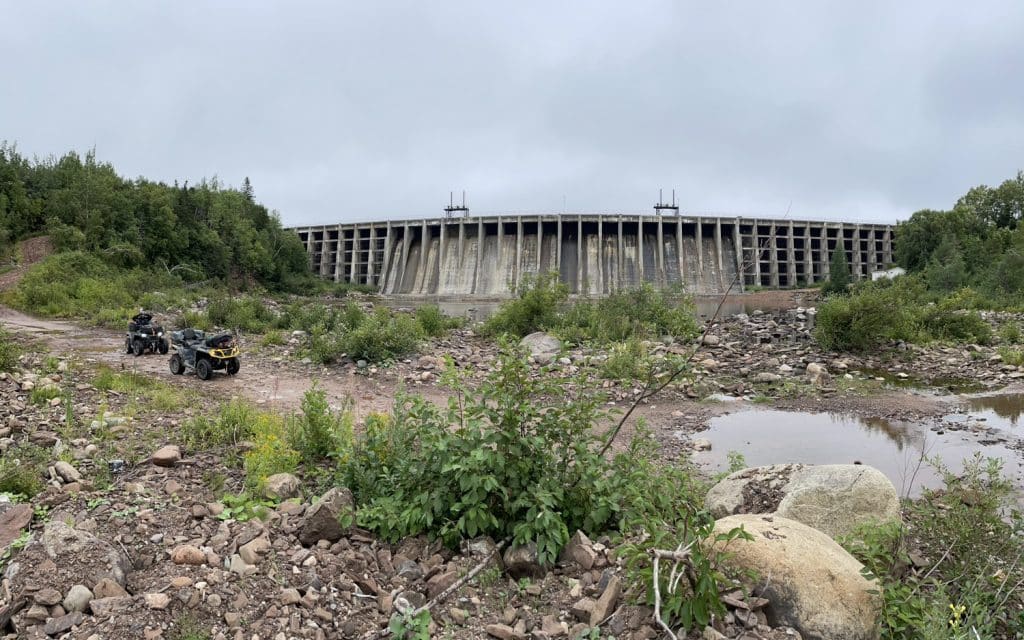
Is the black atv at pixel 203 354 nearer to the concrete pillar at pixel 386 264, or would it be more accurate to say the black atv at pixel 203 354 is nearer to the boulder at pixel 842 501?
the boulder at pixel 842 501

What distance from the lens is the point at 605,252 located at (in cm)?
A: 5019

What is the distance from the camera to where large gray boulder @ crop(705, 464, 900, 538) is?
4465 millimetres

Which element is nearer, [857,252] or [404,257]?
[857,252]

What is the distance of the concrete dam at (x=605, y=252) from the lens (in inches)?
1923

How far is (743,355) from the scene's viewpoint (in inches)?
596

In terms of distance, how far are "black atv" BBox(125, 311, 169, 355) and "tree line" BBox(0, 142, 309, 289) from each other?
1923cm

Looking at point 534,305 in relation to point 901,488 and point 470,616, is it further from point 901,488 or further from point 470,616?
point 470,616

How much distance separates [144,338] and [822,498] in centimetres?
1341

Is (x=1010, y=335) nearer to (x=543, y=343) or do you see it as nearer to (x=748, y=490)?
(x=543, y=343)

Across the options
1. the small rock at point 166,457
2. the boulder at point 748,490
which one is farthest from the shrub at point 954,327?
the small rock at point 166,457

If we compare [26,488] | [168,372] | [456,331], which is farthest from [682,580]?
[456,331]

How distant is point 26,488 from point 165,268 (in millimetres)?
30265

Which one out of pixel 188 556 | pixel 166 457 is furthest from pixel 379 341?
pixel 188 556

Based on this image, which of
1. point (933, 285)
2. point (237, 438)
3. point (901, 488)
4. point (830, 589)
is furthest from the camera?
point (933, 285)
